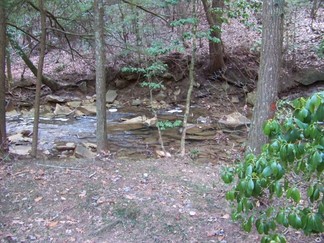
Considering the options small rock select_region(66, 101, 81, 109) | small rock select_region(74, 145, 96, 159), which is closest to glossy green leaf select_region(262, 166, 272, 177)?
small rock select_region(74, 145, 96, 159)

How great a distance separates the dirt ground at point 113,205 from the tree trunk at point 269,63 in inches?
45.5

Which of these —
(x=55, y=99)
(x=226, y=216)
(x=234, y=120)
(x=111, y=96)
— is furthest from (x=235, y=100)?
(x=226, y=216)

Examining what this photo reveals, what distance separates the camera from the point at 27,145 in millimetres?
9797

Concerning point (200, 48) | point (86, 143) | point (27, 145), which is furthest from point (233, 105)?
point (27, 145)

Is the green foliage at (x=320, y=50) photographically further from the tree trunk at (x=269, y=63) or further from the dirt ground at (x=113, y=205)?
the tree trunk at (x=269, y=63)

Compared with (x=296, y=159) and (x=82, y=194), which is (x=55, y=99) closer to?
(x=82, y=194)

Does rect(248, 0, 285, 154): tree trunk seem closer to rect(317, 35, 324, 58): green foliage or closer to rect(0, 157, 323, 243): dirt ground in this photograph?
rect(0, 157, 323, 243): dirt ground

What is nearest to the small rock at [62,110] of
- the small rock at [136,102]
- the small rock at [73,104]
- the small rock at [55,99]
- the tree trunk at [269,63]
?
the small rock at [73,104]

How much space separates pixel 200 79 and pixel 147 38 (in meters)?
3.53

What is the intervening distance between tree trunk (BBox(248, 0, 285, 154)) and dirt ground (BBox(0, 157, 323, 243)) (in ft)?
3.79

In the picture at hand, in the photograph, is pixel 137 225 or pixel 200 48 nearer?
pixel 137 225

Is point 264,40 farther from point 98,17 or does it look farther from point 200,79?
point 200,79

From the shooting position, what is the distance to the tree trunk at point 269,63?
4770mm

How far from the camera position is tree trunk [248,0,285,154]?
15.6ft
